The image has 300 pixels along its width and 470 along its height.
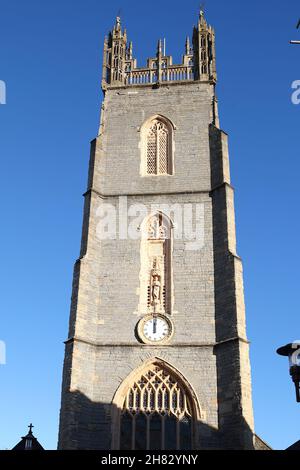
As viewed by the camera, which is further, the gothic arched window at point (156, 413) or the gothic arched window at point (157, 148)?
the gothic arched window at point (157, 148)

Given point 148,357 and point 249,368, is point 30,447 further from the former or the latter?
point 249,368

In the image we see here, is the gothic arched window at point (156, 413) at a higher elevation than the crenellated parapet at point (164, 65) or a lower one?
lower

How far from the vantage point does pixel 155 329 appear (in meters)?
21.4

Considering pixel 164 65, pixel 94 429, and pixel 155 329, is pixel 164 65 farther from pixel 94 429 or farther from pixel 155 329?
pixel 94 429

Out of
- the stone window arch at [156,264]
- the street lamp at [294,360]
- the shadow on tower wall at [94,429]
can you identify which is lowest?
the street lamp at [294,360]

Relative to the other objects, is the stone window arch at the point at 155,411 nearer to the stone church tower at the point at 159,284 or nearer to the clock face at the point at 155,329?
the stone church tower at the point at 159,284

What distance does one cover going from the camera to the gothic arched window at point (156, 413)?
765 inches

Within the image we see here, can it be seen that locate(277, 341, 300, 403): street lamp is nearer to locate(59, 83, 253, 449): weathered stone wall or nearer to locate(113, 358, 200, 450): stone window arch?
locate(59, 83, 253, 449): weathered stone wall

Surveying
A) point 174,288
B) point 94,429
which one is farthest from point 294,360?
point 174,288

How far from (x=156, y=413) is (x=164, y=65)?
16514mm

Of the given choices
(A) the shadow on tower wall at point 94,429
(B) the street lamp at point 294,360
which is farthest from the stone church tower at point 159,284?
(B) the street lamp at point 294,360

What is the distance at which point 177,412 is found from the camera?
19875mm

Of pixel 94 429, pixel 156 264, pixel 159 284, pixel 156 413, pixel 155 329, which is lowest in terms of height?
pixel 94 429

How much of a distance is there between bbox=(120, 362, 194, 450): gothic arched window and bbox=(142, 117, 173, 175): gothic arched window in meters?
8.60
